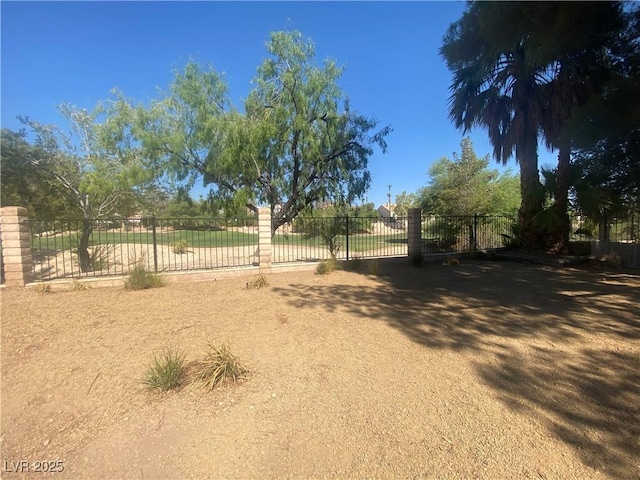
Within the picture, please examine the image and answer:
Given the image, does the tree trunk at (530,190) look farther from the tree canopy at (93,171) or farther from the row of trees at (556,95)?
the tree canopy at (93,171)

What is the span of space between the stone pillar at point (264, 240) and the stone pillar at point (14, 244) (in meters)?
5.55

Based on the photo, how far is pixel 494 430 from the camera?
2.55 metres

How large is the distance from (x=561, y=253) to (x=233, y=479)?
13.5 metres

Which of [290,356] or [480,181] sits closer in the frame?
[290,356]

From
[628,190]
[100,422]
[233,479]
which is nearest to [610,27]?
[628,190]

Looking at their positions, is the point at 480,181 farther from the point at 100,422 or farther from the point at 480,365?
the point at 100,422

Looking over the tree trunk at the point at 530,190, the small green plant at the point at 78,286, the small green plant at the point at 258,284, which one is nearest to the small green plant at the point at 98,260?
the small green plant at the point at 78,286

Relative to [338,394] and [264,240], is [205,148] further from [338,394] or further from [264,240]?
[338,394]

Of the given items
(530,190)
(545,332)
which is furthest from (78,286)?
(530,190)

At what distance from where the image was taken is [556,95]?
1093 cm

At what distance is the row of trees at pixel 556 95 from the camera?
6543 mm

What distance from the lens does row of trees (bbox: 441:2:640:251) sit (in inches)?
258

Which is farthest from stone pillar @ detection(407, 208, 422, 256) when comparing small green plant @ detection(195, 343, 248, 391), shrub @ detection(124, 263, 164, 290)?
small green plant @ detection(195, 343, 248, 391)

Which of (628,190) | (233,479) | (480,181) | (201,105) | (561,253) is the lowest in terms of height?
(233,479)
